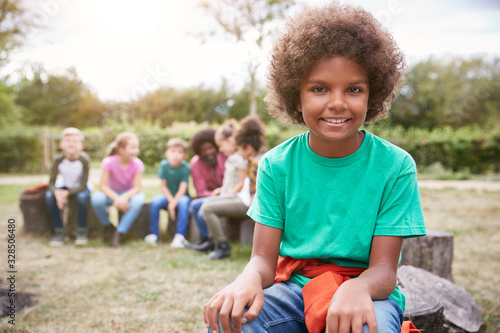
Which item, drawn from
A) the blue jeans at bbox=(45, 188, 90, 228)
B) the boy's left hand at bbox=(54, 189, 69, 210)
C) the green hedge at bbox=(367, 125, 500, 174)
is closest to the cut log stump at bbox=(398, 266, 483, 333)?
the blue jeans at bbox=(45, 188, 90, 228)

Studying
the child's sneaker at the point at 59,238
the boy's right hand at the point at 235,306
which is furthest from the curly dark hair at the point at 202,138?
the boy's right hand at the point at 235,306

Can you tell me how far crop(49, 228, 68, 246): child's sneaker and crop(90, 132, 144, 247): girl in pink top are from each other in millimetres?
495

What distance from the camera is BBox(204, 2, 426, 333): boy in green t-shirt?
1.26 m

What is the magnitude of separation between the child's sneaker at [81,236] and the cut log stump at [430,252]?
362 centimetres

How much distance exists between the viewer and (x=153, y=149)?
44.1 feet

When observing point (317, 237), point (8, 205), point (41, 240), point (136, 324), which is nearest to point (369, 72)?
point (317, 237)

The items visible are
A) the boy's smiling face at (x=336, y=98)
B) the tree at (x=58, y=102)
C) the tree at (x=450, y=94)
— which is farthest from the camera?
the tree at (x=58, y=102)

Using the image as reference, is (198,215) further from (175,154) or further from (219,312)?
(219,312)

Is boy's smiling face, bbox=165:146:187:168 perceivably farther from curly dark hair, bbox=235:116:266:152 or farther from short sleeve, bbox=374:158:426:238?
short sleeve, bbox=374:158:426:238

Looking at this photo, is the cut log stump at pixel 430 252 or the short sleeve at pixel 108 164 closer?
the cut log stump at pixel 430 252

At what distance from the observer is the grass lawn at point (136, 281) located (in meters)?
2.68

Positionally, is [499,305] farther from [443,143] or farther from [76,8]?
[443,143]

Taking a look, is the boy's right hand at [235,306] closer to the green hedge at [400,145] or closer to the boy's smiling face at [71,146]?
the boy's smiling face at [71,146]

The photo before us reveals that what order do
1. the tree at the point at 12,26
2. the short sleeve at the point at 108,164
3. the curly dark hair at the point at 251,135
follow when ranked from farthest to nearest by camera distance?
the tree at the point at 12,26
the short sleeve at the point at 108,164
the curly dark hair at the point at 251,135
